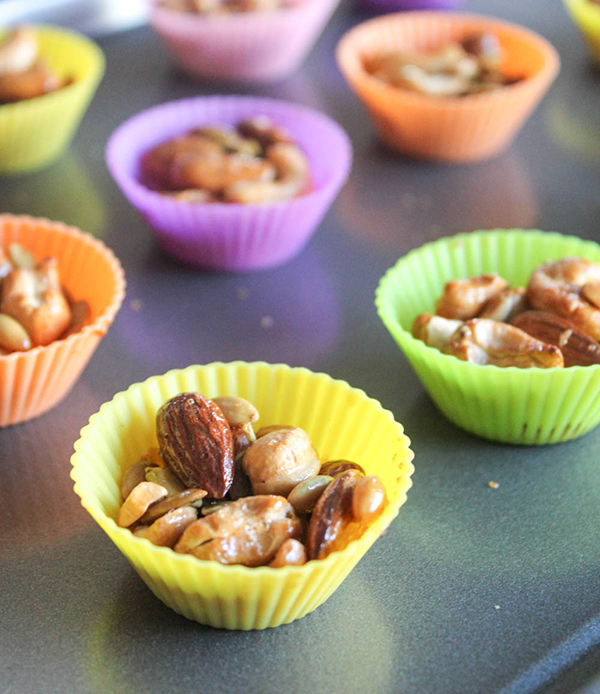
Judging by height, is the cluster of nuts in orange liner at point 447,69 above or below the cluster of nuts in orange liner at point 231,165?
above

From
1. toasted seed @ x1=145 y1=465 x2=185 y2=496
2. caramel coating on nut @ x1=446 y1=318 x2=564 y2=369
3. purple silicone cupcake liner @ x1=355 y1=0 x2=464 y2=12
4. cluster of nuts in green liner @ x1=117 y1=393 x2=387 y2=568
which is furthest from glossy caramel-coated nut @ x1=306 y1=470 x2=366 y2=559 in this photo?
purple silicone cupcake liner @ x1=355 y1=0 x2=464 y2=12

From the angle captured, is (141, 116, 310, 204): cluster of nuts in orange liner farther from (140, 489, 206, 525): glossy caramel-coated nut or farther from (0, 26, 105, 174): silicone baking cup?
(140, 489, 206, 525): glossy caramel-coated nut

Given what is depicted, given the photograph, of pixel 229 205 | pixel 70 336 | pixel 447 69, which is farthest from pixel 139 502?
pixel 447 69

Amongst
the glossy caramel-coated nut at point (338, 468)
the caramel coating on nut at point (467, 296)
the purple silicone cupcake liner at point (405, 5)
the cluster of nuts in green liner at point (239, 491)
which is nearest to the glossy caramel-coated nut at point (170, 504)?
the cluster of nuts in green liner at point (239, 491)

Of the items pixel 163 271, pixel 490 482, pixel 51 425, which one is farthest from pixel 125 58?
pixel 490 482

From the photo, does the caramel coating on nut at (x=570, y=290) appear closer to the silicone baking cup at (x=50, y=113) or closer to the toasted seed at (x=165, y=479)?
the toasted seed at (x=165, y=479)
